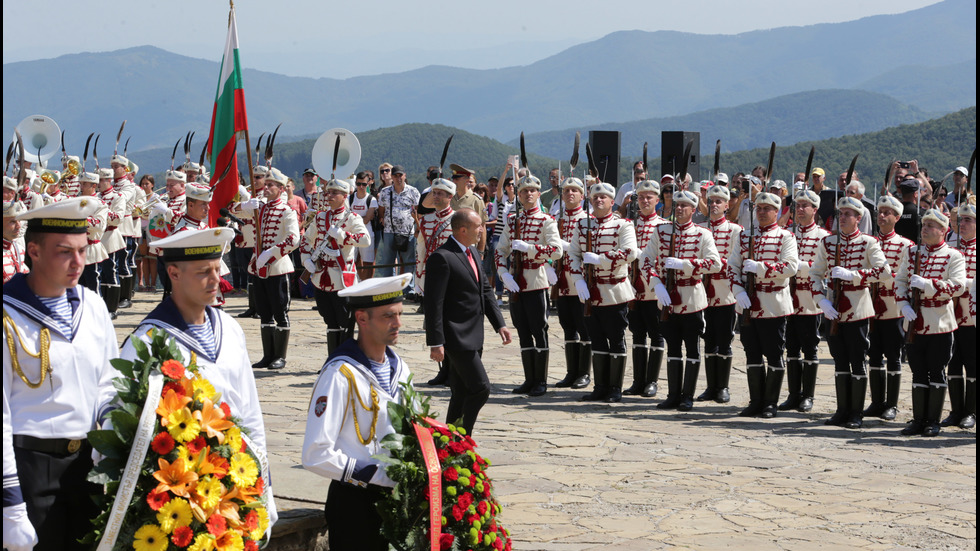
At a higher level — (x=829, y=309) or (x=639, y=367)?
(x=829, y=309)

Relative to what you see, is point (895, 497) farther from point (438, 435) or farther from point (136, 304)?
point (136, 304)

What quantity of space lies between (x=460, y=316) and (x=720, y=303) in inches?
155

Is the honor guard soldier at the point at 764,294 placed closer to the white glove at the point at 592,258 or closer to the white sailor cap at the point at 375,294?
the white glove at the point at 592,258

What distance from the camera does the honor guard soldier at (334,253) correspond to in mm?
12906

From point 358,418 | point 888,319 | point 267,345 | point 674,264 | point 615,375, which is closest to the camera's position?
point 358,418

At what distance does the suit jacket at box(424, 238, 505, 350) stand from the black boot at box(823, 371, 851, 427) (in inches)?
157

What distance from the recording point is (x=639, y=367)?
40.9 ft

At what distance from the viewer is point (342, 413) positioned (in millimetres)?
5293

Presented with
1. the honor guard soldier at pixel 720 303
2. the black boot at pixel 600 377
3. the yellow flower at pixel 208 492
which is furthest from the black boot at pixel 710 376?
the yellow flower at pixel 208 492

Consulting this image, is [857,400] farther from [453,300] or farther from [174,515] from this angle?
[174,515]

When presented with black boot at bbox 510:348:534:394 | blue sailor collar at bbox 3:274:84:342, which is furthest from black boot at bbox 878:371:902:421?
blue sailor collar at bbox 3:274:84:342

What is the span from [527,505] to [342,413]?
116 inches

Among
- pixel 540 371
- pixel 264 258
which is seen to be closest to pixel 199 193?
pixel 264 258

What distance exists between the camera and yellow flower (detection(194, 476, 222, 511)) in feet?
15.1
